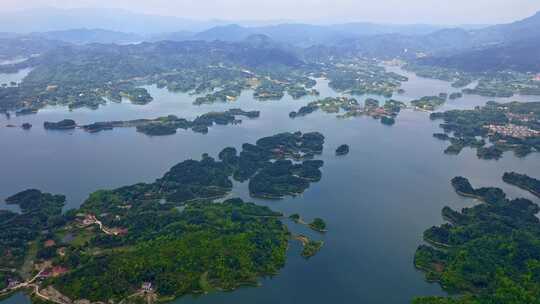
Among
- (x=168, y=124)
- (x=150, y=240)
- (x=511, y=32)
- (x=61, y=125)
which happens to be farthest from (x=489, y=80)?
(x=511, y=32)

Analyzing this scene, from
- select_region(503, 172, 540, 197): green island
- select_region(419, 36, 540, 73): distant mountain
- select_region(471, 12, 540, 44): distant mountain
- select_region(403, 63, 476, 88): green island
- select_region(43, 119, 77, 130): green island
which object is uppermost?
select_region(471, 12, 540, 44): distant mountain

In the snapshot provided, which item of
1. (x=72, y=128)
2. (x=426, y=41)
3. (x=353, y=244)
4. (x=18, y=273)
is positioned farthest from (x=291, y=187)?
(x=426, y=41)

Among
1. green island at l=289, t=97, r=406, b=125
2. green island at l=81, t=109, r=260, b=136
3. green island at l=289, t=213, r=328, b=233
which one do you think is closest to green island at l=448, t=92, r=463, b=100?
green island at l=289, t=97, r=406, b=125

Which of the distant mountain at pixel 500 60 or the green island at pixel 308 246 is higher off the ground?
the distant mountain at pixel 500 60

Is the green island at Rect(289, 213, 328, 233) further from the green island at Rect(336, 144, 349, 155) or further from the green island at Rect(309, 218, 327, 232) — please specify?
the green island at Rect(336, 144, 349, 155)

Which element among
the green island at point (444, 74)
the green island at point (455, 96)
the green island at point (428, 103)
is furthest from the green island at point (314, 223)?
the green island at point (444, 74)

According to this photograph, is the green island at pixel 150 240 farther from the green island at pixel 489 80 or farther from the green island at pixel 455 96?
the green island at pixel 489 80

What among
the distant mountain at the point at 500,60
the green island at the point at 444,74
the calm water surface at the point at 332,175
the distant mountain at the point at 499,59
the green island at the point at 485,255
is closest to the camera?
the green island at the point at 485,255

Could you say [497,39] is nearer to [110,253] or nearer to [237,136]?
[237,136]
